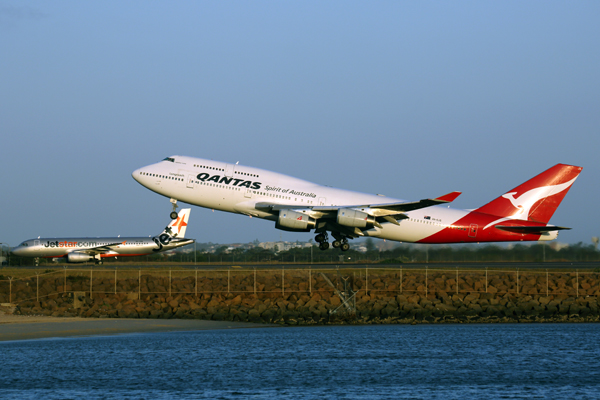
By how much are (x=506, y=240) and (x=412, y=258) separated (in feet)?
39.9

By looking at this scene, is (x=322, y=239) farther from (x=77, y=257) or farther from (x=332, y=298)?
(x=77, y=257)

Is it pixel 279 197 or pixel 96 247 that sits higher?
pixel 279 197

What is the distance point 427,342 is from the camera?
33.9 m

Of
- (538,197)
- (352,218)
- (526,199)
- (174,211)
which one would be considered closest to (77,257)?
(174,211)

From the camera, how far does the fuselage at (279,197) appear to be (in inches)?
1841

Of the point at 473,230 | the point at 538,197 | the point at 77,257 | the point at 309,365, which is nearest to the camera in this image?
the point at 309,365

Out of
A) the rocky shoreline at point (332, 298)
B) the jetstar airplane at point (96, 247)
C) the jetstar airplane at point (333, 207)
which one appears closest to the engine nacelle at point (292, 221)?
the jetstar airplane at point (333, 207)

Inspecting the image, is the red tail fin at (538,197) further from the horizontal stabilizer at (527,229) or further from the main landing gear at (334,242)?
the main landing gear at (334,242)

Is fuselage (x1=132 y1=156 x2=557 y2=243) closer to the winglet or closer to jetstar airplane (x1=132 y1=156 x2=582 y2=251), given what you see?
jetstar airplane (x1=132 y1=156 x2=582 y2=251)

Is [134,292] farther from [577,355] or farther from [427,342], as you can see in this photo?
[577,355]

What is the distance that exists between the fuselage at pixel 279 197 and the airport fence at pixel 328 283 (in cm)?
269

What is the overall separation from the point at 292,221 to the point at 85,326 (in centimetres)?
1499

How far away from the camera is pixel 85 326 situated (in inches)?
1414

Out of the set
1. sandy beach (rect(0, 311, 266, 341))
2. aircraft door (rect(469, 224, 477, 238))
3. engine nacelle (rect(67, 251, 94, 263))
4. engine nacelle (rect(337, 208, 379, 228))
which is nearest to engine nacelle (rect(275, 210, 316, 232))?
engine nacelle (rect(337, 208, 379, 228))
